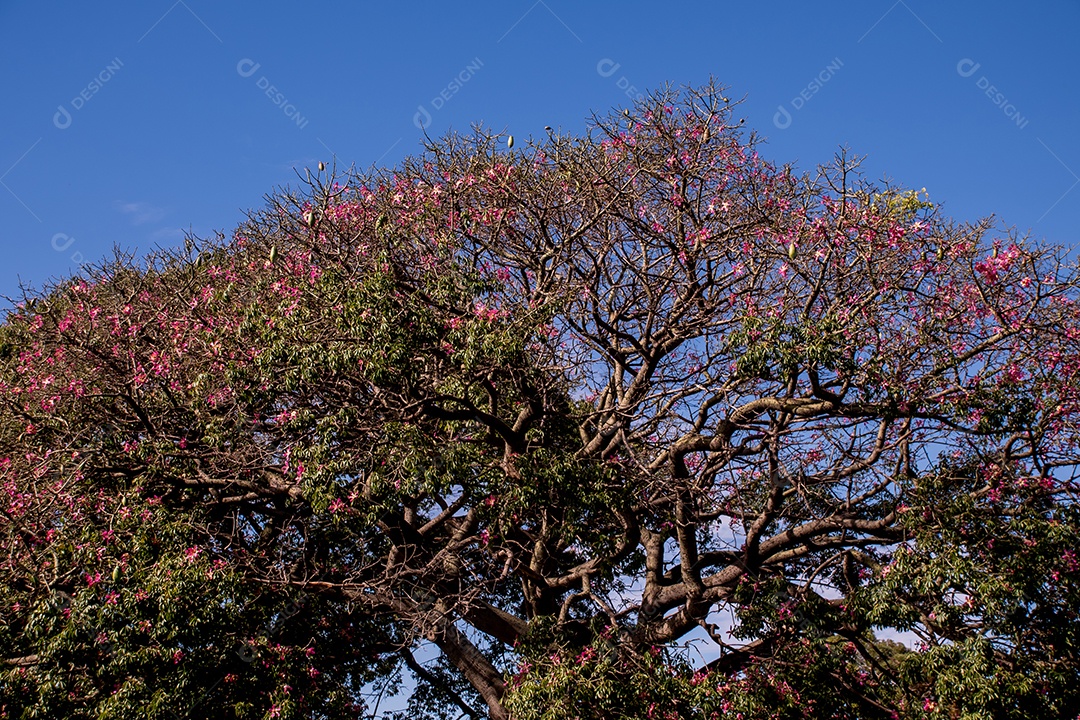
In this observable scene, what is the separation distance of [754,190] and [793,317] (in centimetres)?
221

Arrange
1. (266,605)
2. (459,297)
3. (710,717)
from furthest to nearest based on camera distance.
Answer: (266,605) → (459,297) → (710,717)

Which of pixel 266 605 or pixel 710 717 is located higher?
pixel 266 605

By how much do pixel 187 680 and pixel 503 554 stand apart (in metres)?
3.44

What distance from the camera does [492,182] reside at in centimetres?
1091

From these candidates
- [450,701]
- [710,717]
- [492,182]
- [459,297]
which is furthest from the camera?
[450,701]

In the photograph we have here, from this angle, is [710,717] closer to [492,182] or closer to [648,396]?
[648,396]

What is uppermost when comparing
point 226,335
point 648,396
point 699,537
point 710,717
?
point 226,335

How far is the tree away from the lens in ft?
27.2

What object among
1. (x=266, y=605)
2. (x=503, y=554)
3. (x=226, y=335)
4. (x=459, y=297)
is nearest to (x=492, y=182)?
(x=459, y=297)

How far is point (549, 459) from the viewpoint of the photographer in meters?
8.74

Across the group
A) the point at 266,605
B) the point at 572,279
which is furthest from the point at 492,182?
the point at 266,605

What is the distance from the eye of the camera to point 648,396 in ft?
32.7

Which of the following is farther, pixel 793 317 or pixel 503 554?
pixel 503 554

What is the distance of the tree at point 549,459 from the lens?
27.2 feet
